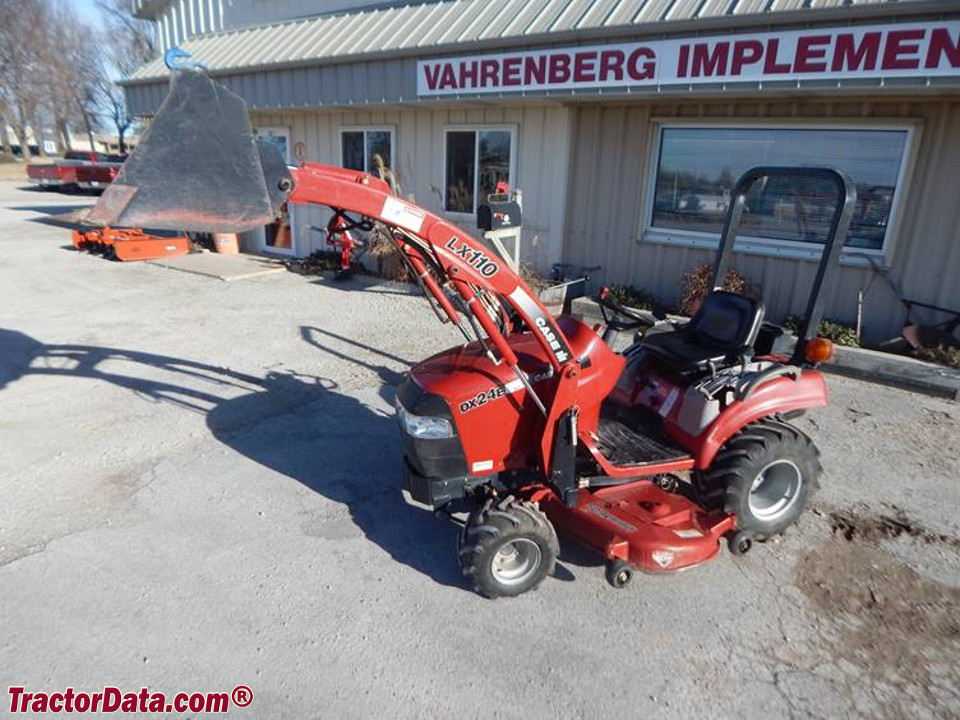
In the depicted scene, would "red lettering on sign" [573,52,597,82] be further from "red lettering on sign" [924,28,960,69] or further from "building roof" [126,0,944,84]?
"red lettering on sign" [924,28,960,69]

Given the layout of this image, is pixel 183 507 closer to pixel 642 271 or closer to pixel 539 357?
pixel 539 357

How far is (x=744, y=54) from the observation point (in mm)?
6281

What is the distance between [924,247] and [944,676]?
562 cm

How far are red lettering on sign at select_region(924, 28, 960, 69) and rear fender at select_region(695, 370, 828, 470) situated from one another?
149 inches

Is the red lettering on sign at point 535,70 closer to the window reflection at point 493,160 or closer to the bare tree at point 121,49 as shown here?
the window reflection at point 493,160

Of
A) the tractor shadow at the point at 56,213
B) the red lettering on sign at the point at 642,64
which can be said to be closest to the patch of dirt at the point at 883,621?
the red lettering on sign at the point at 642,64

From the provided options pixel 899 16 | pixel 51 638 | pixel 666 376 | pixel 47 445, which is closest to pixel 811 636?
pixel 666 376

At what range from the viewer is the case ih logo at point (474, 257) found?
2.89 metres

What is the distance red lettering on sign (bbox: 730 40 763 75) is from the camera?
6203 millimetres

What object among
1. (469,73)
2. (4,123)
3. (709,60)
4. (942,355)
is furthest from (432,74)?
(4,123)

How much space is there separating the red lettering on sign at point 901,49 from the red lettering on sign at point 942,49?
9 centimetres

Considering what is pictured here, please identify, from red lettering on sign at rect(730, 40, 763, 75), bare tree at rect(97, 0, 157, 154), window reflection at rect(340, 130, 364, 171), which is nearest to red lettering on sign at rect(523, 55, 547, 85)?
red lettering on sign at rect(730, 40, 763, 75)

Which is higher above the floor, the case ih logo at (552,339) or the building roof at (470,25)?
the building roof at (470,25)

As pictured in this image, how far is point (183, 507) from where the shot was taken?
154 inches
